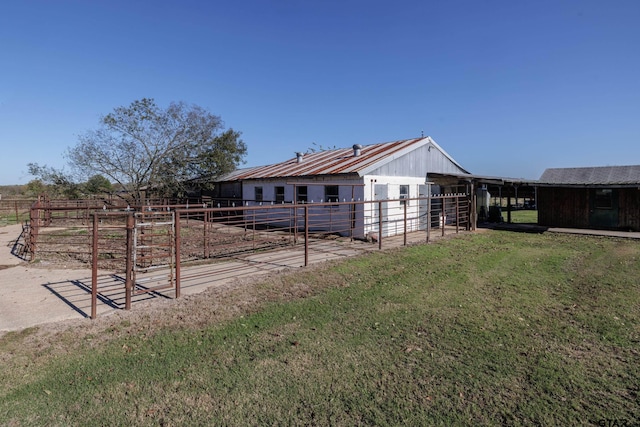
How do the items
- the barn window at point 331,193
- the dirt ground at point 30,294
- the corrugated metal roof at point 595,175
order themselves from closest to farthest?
the dirt ground at point 30,294
the barn window at point 331,193
the corrugated metal roof at point 595,175

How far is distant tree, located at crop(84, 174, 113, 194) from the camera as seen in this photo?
21.3m

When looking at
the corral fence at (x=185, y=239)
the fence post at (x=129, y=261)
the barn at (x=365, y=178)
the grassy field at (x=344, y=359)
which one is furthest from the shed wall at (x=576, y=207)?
the fence post at (x=129, y=261)

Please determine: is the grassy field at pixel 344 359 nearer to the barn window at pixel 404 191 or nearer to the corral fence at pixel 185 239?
the corral fence at pixel 185 239

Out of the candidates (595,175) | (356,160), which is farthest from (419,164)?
(595,175)

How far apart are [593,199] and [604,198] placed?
410mm

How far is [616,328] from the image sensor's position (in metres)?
4.63

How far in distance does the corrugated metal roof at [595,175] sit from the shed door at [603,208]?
2.04ft

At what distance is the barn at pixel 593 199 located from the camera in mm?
15539

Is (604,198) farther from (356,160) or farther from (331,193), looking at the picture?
(331,193)

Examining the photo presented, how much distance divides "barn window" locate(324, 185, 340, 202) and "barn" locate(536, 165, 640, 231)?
34.0ft

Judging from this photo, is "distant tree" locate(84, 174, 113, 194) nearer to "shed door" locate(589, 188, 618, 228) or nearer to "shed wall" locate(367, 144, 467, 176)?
"shed wall" locate(367, 144, 467, 176)

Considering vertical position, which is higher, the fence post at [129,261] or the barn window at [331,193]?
the barn window at [331,193]

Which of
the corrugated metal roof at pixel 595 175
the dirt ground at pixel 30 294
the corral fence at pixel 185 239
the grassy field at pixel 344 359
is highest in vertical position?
the corrugated metal roof at pixel 595 175

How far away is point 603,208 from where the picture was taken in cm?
1628
